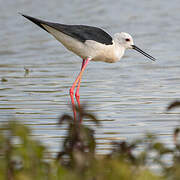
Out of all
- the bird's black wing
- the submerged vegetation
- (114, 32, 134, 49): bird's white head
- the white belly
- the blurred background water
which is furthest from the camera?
(114, 32, 134, 49): bird's white head

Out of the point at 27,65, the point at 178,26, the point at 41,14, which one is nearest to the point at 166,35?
the point at 178,26

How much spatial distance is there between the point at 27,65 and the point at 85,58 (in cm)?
231

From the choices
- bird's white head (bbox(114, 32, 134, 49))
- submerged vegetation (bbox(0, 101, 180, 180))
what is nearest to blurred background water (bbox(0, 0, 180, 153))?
submerged vegetation (bbox(0, 101, 180, 180))

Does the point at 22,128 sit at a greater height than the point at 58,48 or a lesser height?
greater

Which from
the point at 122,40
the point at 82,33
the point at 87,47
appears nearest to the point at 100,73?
the point at 122,40

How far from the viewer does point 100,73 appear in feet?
32.1

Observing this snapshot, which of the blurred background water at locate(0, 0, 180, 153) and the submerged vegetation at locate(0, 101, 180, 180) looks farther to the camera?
the blurred background water at locate(0, 0, 180, 153)

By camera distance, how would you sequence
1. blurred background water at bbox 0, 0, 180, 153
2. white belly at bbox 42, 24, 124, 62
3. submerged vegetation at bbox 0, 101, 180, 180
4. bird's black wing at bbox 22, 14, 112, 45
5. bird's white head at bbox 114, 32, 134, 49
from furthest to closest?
bird's white head at bbox 114, 32, 134, 49
white belly at bbox 42, 24, 124, 62
bird's black wing at bbox 22, 14, 112, 45
blurred background water at bbox 0, 0, 180, 153
submerged vegetation at bbox 0, 101, 180, 180

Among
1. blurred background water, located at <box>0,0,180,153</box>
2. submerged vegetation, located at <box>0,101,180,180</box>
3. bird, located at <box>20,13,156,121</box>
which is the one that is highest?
submerged vegetation, located at <box>0,101,180,180</box>

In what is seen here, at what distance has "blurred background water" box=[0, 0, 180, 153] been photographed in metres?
6.38

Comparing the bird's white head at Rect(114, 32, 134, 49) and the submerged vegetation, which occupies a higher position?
the submerged vegetation

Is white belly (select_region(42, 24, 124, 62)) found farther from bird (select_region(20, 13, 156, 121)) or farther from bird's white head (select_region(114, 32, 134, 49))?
bird's white head (select_region(114, 32, 134, 49))

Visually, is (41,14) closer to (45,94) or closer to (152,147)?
(45,94)

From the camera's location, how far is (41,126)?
6332mm
